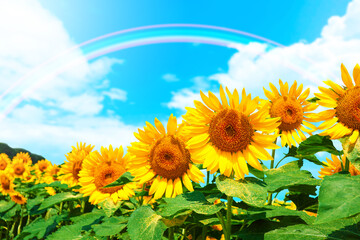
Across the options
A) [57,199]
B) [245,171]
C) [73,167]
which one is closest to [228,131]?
[245,171]

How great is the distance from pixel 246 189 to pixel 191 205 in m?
0.39

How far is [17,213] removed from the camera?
867cm

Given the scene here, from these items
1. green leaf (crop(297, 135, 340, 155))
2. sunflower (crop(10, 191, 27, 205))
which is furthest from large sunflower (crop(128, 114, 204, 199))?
sunflower (crop(10, 191, 27, 205))

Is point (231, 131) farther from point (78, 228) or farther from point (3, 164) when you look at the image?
point (3, 164)

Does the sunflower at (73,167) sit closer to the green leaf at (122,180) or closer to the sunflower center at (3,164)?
the green leaf at (122,180)

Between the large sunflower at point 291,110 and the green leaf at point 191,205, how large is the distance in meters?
1.79

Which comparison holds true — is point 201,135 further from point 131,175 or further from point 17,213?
point 17,213

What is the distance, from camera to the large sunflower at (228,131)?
233 cm

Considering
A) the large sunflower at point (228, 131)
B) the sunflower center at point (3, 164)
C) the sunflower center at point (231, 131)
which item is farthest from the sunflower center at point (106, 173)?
the sunflower center at point (3, 164)

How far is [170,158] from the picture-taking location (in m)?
2.87

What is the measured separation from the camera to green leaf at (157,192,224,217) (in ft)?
6.51

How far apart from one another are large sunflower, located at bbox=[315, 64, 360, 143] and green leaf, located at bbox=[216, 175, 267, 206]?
83 centimetres

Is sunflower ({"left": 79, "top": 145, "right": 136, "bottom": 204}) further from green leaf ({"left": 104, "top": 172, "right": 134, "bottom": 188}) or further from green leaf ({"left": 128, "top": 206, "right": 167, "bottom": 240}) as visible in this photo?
green leaf ({"left": 128, "top": 206, "right": 167, "bottom": 240})

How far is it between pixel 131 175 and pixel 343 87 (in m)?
2.14
